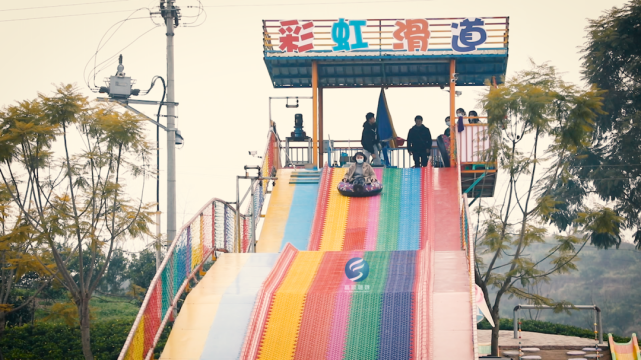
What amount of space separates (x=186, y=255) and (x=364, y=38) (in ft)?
35.4

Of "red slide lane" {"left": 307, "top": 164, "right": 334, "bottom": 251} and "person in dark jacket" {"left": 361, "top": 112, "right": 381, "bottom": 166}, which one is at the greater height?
"person in dark jacket" {"left": 361, "top": 112, "right": 381, "bottom": 166}

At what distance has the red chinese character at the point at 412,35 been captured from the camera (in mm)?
22469

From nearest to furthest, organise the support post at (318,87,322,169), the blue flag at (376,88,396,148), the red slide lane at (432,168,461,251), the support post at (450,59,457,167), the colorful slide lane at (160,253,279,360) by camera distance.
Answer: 1. the colorful slide lane at (160,253,279,360)
2. the red slide lane at (432,168,461,251)
3. the support post at (450,59,457,167)
4. the blue flag at (376,88,396,148)
5. the support post at (318,87,322,169)

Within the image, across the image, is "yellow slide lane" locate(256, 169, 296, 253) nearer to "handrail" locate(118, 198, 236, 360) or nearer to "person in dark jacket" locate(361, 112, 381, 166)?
"person in dark jacket" locate(361, 112, 381, 166)

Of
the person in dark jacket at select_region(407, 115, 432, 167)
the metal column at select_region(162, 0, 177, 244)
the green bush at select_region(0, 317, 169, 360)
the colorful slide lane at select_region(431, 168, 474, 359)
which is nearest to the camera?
the colorful slide lane at select_region(431, 168, 474, 359)

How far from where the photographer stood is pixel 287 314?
13.0 m

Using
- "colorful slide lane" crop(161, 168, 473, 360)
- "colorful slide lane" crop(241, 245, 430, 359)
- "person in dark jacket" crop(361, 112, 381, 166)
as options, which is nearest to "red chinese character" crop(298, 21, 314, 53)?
"person in dark jacket" crop(361, 112, 381, 166)

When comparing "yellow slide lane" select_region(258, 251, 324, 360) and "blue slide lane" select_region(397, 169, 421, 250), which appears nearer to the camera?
"yellow slide lane" select_region(258, 251, 324, 360)

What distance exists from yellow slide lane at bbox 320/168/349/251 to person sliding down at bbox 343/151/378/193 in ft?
1.49

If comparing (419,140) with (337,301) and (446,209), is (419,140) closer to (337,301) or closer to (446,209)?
(446,209)

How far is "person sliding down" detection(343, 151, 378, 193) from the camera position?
2000 centimetres

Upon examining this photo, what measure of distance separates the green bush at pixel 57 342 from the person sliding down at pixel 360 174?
647 cm

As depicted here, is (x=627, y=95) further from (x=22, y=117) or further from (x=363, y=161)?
(x=22, y=117)

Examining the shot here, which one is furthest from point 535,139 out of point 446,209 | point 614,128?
point 614,128
